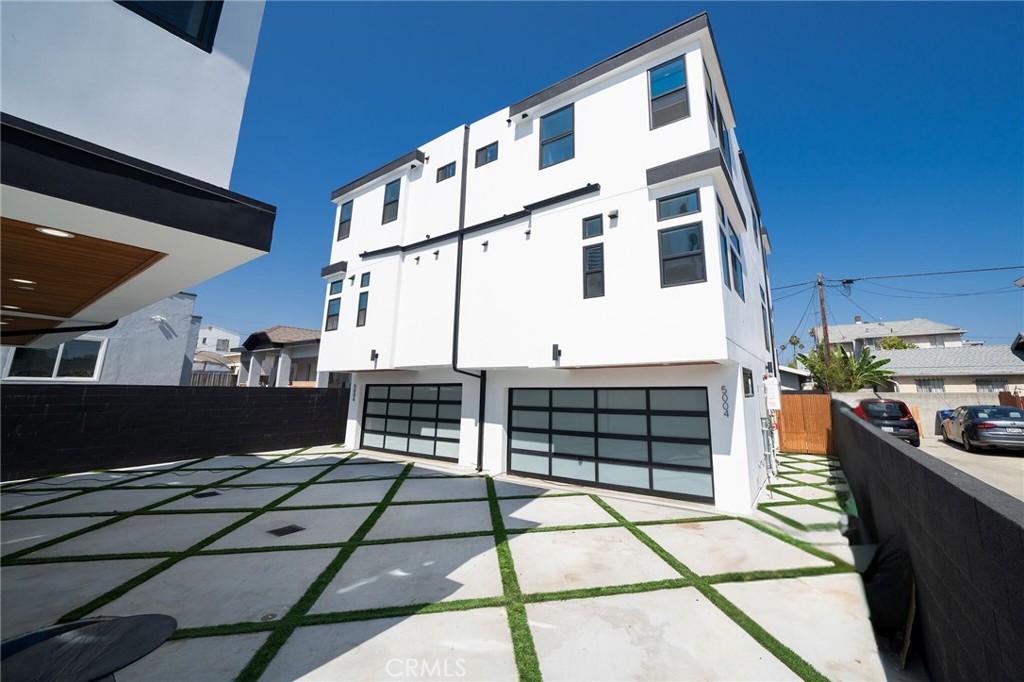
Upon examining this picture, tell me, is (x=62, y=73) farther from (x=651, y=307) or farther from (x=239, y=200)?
(x=651, y=307)

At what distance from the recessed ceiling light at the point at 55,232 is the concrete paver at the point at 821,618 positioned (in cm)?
615

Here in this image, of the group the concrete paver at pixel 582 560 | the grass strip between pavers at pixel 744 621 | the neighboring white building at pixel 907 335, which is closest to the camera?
the grass strip between pavers at pixel 744 621

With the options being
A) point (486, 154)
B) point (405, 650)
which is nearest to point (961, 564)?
point (405, 650)

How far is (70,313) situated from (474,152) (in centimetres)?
877

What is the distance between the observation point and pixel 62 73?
83.5 inches

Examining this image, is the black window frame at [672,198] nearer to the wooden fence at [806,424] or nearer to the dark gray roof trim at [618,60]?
the dark gray roof trim at [618,60]

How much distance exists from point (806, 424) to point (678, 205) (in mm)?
9399

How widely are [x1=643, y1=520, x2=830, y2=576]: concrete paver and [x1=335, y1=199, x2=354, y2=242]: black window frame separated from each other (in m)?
12.3

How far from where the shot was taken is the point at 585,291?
24.0 feet

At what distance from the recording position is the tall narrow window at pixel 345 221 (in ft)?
41.9

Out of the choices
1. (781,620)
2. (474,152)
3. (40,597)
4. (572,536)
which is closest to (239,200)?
(40,597)

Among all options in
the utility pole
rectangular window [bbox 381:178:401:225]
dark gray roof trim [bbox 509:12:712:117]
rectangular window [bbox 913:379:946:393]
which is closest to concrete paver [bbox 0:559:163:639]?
rectangular window [bbox 381:178:401:225]

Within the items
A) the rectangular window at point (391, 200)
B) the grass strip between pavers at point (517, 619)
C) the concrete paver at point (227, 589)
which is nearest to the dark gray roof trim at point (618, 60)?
the rectangular window at point (391, 200)

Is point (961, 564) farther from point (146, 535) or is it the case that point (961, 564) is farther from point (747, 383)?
point (146, 535)
